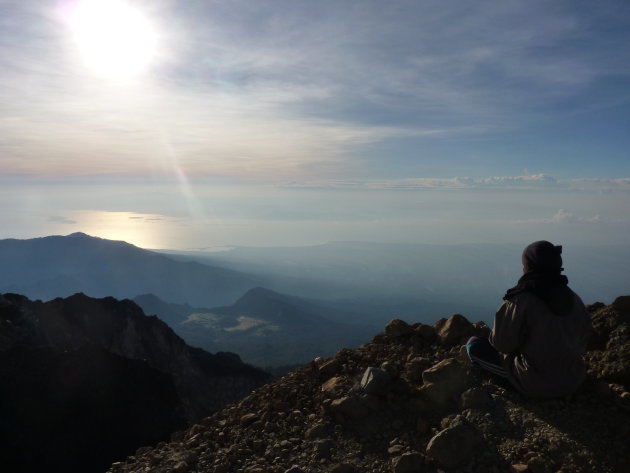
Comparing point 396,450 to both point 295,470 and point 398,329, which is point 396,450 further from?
point 398,329

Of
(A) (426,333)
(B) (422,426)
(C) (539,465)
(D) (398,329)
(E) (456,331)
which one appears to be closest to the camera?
(C) (539,465)

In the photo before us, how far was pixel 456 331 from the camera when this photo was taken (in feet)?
31.8

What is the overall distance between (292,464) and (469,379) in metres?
3.37

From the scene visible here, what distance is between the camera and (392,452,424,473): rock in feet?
20.7

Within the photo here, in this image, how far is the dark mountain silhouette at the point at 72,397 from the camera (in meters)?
19.4

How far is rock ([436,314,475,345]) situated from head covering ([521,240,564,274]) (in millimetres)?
3478

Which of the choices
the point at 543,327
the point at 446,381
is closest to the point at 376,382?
the point at 446,381

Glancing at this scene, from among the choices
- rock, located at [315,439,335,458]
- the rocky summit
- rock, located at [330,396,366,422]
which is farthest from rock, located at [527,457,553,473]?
rock, located at [315,439,335,458]

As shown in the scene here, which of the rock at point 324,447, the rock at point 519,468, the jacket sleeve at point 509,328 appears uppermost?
the jacket sleeve at point 509,328

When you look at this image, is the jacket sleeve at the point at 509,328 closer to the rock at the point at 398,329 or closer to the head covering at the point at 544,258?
the head covering at the point at 544,258

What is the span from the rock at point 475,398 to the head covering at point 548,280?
1.84m

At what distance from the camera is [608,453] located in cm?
594

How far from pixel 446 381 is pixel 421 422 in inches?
37.4

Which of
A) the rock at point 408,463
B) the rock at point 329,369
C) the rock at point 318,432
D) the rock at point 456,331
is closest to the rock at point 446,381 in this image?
the rock at point 408,463
